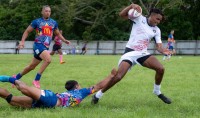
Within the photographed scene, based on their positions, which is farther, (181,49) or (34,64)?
(181,49)

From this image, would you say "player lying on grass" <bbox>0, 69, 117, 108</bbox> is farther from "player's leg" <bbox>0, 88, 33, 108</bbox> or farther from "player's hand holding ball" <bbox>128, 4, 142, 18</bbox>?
"player's hand holding ball" <bbox>128, 4, 142, 18</bbox>

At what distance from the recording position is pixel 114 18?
55219 millimetres

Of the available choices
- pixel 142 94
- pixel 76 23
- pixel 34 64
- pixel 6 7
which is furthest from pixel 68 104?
pixel 6 7

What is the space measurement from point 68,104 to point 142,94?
2789 mm

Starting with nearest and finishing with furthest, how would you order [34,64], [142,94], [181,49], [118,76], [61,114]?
[61,114] → [118,76] → [142,94] → [34,64] → [181,49]

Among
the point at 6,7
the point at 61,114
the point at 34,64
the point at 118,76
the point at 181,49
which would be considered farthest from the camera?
the point at 6,7

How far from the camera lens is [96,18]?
2114 inches

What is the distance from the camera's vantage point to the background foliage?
53156 mm

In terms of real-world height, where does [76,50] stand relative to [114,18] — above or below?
below

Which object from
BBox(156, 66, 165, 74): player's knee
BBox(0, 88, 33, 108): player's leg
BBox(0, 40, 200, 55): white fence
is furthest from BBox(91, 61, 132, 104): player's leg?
BBox(0, 40, 200, 55): white fence

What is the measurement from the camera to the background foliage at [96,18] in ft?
174

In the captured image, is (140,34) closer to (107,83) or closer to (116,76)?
(116,76)

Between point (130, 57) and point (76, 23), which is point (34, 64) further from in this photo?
point (76, 23)

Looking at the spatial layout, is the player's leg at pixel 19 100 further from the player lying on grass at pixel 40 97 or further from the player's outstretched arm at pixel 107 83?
the player's outstretched arm at pixel 107 83
